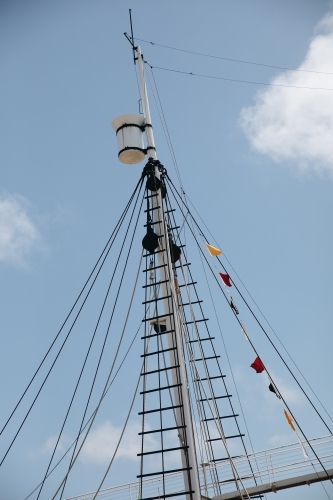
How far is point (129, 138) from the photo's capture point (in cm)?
945

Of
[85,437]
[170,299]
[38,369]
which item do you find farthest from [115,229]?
[85,437]

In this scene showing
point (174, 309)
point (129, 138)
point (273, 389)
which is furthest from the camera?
point (129, 138)

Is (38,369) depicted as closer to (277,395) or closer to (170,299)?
(170,299)

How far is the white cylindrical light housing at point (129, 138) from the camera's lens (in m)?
9.38

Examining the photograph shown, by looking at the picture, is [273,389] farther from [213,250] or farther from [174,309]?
[213,250]

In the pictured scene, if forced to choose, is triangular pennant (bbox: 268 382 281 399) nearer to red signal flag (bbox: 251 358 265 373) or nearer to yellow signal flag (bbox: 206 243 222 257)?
red signal flag (bbox: 251 358 265 373)

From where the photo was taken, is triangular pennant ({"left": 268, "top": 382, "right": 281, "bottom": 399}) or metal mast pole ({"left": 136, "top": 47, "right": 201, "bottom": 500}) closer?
metal mast pole ({"left": 136, "top": 47, "right": 201, "bottom": 500})

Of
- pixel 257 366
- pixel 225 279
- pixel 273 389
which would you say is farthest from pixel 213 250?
pixel 273 389

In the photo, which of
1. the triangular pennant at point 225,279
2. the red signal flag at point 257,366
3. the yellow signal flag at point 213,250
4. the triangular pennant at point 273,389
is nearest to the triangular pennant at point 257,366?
the red signal flag at point 257,366

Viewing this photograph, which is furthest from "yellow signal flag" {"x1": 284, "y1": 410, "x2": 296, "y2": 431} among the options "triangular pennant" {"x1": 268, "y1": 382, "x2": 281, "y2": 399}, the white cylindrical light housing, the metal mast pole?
the white cylindrical light housing

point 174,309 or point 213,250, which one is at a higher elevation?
point 213,250

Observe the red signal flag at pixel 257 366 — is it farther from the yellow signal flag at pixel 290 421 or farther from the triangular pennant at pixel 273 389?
the yellow signal flag at pixel 290 421

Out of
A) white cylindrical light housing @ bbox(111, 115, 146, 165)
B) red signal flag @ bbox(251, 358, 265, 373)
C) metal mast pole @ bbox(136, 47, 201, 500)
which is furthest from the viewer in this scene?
white cylindrical light housing @ bbox(111, 115, 146, 165)

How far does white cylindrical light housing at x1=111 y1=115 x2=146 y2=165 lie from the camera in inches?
369
